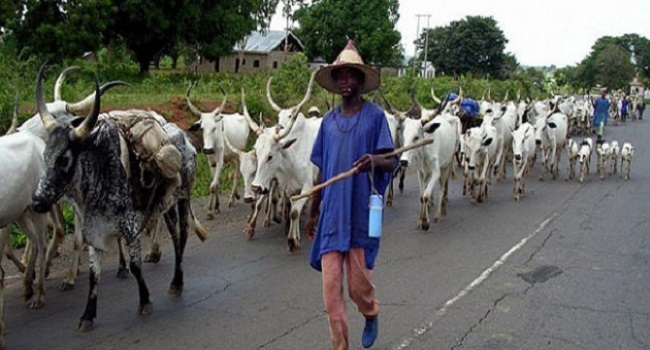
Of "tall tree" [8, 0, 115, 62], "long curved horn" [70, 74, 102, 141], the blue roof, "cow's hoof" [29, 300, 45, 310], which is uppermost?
the blue roof

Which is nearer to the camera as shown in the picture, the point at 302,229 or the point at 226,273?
the point at 226,273

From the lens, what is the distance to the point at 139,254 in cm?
684

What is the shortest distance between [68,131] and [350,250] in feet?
8.55

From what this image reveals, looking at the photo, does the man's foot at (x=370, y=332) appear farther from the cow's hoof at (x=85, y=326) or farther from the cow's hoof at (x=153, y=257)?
the cow's hoof at (x=153, y=257)

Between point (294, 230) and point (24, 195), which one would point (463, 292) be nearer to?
point (294, 230)

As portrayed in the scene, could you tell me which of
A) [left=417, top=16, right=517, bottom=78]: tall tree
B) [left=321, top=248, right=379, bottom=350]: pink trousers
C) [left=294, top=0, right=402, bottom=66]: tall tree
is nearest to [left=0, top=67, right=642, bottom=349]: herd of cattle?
[left=321, top=248, right=379, bottom=350]: pink trousers

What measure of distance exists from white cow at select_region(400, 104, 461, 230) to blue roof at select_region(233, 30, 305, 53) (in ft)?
169

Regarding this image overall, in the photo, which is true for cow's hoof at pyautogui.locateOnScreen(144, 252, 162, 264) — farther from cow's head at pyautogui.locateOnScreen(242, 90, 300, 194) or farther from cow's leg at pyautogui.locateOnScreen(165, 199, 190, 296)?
cow's head at pyautogui.locateOnScreen(242, 90, 300, 194)

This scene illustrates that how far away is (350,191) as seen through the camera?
5520 mm

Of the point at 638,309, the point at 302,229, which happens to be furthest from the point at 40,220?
the point at 638,309

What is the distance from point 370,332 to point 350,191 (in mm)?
1247

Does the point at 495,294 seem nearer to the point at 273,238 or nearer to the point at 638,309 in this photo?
the point at 638,309

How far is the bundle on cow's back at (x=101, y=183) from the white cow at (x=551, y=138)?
40.5 feet

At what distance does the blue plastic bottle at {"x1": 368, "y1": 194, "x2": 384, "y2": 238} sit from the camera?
5.36 m
